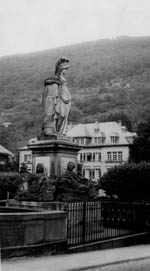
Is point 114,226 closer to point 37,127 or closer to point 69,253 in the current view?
point 69,253

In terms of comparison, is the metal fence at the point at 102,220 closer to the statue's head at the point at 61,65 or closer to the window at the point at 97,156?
the statue's head at the point at 61,65

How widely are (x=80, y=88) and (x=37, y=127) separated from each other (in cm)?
2461

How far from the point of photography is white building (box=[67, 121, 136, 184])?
71.6m

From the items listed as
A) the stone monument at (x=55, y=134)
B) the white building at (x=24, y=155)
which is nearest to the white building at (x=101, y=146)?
the white building at (x=24, y=155)

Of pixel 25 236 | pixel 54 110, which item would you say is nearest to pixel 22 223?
pixel 25 236

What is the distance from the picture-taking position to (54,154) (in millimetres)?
14961

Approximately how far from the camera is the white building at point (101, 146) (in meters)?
71.6

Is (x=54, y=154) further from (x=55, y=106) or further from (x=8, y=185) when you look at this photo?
(x=8, y=185)

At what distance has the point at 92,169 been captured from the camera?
73.8 m

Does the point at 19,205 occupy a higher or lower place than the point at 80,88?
lower

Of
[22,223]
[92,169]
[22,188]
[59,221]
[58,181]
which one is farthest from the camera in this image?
[92,169]

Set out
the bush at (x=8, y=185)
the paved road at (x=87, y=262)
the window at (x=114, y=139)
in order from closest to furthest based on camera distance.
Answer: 1. the paved road at (x=87, y=262)
2. the bush at (x=8, y=185)
3. the window at (x=114, y=139)

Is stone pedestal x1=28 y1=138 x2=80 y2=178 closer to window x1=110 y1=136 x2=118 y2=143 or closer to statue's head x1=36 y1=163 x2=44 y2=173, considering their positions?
statue's head x1=36 y1=163 x2=44 y2=173

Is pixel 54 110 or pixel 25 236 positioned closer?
pixel 25 236
